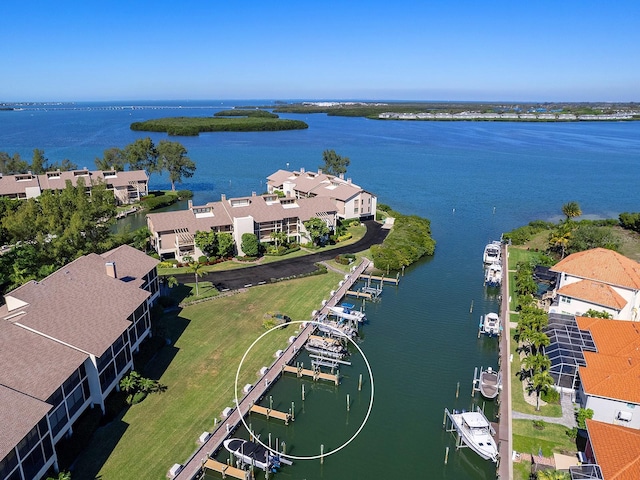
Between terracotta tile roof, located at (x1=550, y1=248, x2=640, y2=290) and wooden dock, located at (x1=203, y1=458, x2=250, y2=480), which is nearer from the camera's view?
wooden dock, located at (x1=203, y1=458, x2=250, y2=480)

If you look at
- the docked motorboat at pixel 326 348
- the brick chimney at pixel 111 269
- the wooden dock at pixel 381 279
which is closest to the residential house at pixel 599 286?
the wooden dock at pixel 381 279

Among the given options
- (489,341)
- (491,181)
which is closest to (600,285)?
(489,341)

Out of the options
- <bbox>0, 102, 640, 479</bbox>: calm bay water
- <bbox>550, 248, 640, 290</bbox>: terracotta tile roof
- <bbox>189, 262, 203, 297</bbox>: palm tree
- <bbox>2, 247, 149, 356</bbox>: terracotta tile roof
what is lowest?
<bbox>0, 102, 640, 479</bbox>: calm bay water

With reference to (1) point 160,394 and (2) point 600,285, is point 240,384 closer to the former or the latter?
(1) point 160,394

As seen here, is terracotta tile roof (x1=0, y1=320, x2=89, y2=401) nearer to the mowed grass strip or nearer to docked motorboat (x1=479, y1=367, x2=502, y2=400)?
the mowed grass strip

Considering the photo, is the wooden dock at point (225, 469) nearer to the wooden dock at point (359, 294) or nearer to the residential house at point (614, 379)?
the residential house at point (614, 379)

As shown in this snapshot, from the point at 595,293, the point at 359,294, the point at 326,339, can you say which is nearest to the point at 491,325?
the point at 595,293

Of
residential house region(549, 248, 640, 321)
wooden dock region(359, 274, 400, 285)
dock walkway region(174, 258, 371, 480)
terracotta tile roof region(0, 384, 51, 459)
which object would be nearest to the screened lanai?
residential house region(549, 248, 640, 321)
